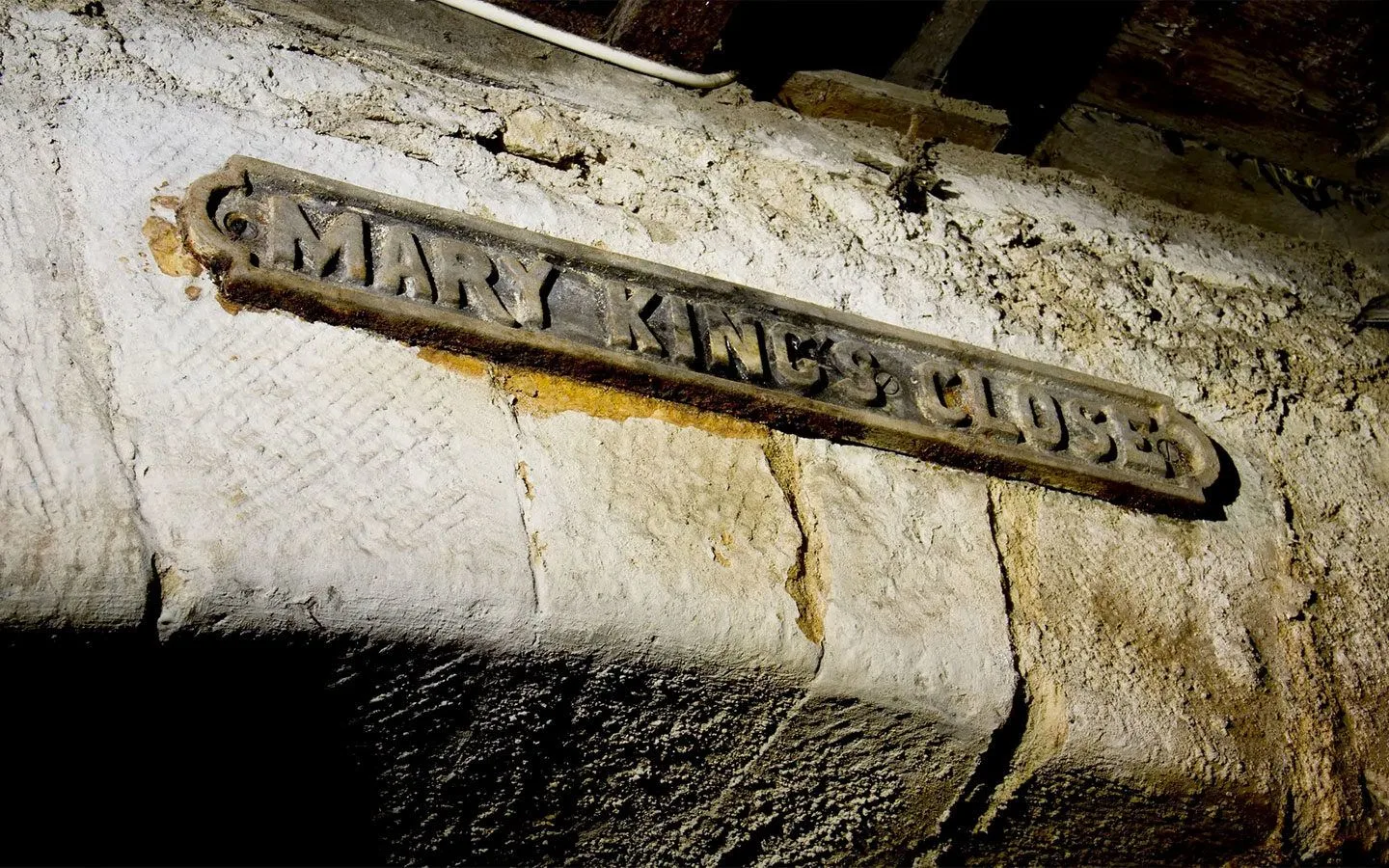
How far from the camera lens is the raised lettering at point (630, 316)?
102cm

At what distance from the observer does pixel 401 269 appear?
96cm

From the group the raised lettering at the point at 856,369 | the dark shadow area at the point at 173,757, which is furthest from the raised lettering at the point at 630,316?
the dark shadow area at the point at 173,757

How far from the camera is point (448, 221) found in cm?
103

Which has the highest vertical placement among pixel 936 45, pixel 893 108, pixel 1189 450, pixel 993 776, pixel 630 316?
pixel 936 45

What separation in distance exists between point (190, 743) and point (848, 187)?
110 centimetres

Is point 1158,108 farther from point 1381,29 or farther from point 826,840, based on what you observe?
point 826,840

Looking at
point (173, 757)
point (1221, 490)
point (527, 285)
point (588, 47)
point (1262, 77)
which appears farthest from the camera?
point (1262, 77)

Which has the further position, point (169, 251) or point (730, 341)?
point (730, 341)

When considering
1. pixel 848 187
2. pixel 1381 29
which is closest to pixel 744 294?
pixel 848 187

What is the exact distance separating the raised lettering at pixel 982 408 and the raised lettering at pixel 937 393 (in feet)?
0.04

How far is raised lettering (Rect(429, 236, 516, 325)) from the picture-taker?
0.97 m

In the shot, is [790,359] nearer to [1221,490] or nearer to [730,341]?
[730,341]

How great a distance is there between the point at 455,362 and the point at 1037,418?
2.43ft

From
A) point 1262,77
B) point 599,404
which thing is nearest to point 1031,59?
point 1262,77
